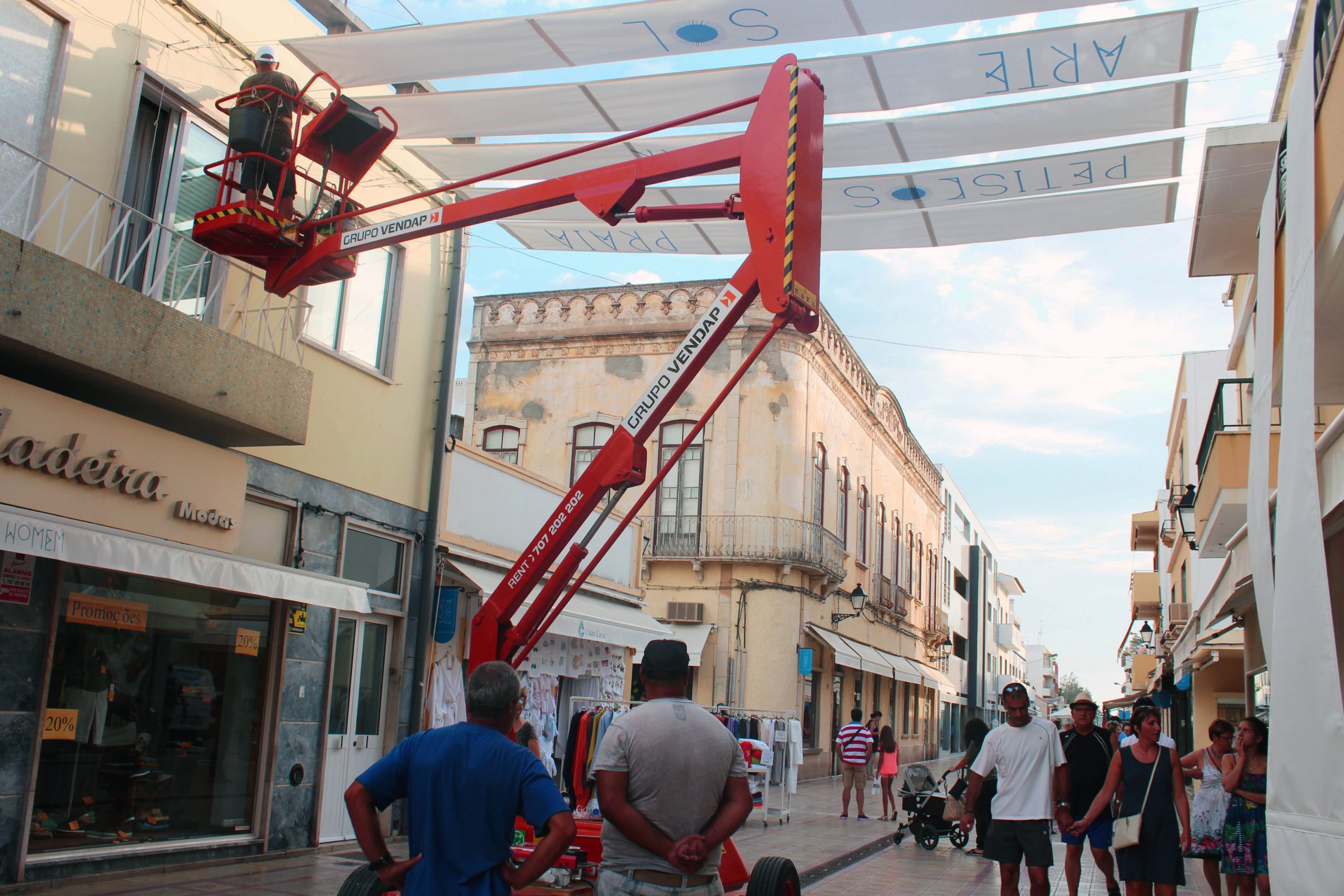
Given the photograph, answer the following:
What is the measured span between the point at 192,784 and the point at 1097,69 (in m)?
9.55

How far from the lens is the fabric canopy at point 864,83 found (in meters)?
8.02

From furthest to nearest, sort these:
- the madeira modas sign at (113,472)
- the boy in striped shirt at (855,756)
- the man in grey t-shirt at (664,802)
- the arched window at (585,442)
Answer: the arched window at (585,442) < the boy in striped shirt at (855,756) < the madeira modas sign at (113,472) < the man in grey t-shirt at (664,802)

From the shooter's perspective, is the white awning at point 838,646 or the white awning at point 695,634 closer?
the white awning at point 695,634

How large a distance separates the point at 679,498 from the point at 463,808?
858 inches

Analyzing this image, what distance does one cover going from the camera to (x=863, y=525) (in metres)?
33.0

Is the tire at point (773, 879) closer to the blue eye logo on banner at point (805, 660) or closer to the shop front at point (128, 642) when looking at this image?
the shop front at point (128, 642)

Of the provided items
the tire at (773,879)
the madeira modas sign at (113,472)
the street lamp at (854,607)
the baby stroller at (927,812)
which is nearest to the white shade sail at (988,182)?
the madeira modas sign at (113,472)

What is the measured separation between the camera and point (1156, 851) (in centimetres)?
759

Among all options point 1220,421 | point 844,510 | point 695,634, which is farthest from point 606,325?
point 1220,421

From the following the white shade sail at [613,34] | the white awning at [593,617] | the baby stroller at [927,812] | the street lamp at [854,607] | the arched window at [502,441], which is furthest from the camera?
the arched window at [502,441]

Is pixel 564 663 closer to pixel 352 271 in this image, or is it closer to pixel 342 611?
pixel 342 611

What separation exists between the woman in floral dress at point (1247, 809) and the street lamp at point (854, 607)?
17286 millimetres

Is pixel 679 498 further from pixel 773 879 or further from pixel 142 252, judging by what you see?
pixel 773 879

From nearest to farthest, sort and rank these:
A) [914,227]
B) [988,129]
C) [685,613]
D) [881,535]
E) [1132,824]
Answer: [1132,824] < [988,129] < [914,227] < [685,613] < [881,535]
